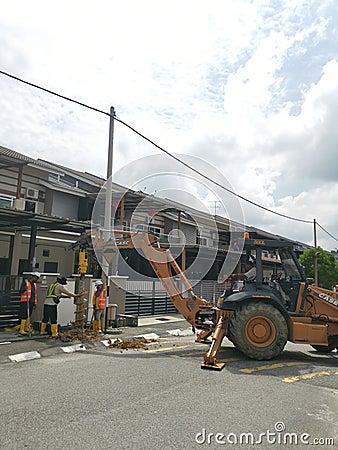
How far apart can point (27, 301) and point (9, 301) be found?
5.51 feet

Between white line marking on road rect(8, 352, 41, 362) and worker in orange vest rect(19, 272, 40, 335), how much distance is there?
2.35m

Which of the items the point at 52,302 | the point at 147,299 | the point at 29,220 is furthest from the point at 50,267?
the point at 52,302

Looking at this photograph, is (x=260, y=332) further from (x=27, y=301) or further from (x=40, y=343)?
(x=27, y=301)

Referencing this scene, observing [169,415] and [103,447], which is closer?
[103,447]

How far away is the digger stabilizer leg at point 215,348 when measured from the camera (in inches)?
307

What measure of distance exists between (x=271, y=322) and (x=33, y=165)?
15.0 m

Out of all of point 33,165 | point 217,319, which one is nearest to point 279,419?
point 217,319

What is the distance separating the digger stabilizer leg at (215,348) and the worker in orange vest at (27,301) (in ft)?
18.5

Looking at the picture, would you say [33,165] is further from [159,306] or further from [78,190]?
[159,306]

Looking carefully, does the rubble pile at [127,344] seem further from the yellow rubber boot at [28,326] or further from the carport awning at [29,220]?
the carport awning at [29,220]

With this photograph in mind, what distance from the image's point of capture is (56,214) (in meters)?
22.3

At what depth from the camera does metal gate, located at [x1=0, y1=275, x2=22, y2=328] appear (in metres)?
12.4

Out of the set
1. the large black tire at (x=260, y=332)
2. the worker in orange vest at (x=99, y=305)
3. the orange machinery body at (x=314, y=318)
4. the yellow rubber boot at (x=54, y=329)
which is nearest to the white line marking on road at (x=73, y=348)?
the yellow rubber boot at (x=54, y=329)

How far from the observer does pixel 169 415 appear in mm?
5094
